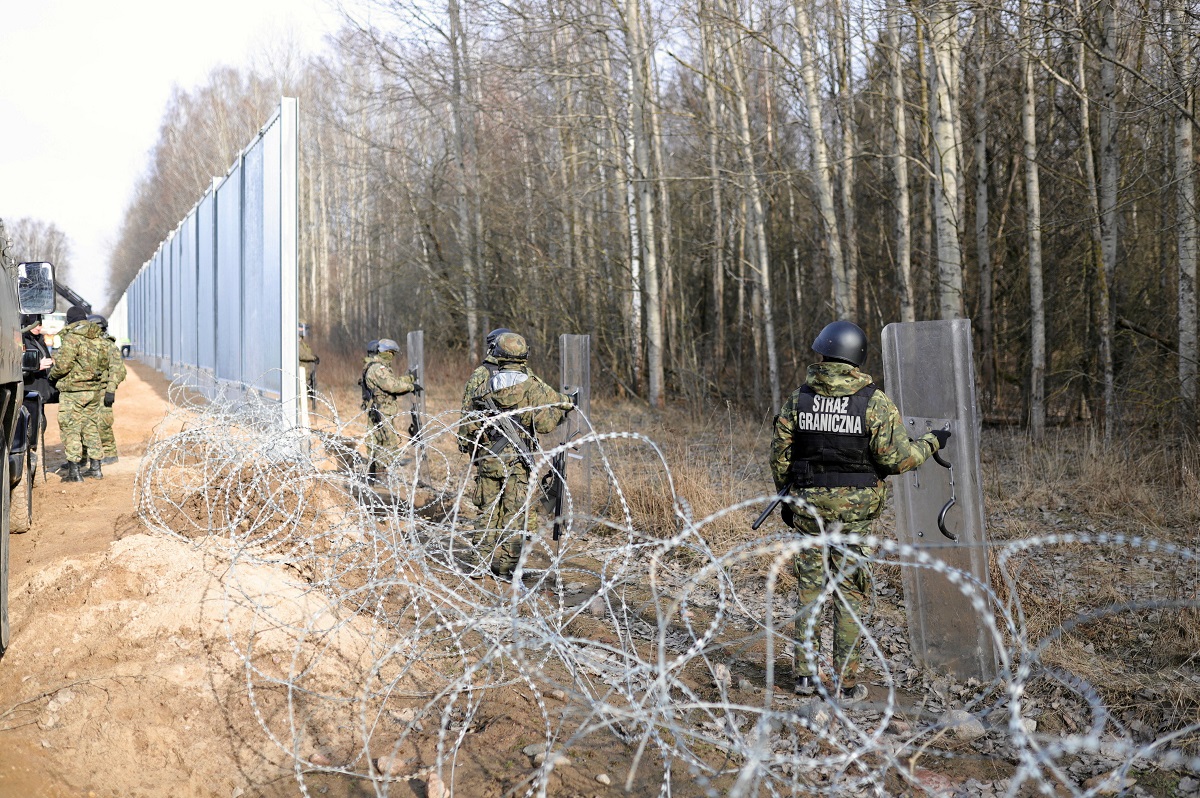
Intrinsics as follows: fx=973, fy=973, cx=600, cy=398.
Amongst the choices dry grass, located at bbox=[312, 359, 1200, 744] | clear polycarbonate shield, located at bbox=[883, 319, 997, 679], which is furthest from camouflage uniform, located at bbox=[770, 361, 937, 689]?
dry grass, located at bbox=[312, 359, 1200, 744]

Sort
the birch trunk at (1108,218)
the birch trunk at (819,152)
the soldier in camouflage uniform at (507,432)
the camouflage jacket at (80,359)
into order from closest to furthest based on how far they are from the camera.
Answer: the soldier in camouflage uniform at (507,432) < the camouflage jacket at (80,359) < the birch trunk at (1108,218) < the birch trunk at (819,152)

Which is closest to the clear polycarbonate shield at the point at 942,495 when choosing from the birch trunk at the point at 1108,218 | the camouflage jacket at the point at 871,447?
the camouflage jacket at the point at 871,447

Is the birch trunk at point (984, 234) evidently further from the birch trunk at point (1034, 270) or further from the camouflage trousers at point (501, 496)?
the camouflage trousers at point (501, 496)

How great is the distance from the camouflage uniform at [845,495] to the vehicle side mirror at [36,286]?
5.70m

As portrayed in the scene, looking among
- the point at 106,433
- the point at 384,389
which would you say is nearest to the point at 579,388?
the point at 384,389

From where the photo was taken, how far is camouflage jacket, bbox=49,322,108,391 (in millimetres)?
8719

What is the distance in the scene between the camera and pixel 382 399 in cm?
938

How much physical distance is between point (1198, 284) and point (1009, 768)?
9368 millimetres

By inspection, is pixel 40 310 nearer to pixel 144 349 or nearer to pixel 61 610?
pixel 61 610

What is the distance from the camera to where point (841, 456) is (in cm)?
408

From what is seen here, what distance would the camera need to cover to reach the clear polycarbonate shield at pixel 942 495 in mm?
4137

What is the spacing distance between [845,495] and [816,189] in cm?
940


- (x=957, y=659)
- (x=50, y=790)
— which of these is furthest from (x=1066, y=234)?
(x=50, y=790)

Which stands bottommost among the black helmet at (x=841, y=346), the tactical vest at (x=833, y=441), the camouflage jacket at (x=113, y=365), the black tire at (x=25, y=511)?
the black tire at (x=25, y=511)
